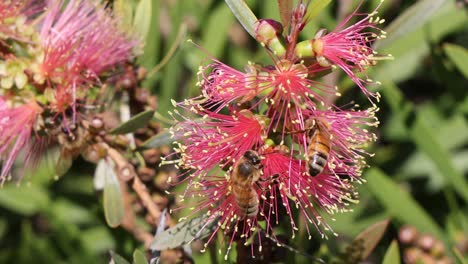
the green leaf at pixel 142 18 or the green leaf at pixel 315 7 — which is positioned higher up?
the green leaf at pixel 142 18

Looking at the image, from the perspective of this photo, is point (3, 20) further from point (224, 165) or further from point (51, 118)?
point (224, 165)

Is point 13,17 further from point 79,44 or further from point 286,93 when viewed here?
point 286,93

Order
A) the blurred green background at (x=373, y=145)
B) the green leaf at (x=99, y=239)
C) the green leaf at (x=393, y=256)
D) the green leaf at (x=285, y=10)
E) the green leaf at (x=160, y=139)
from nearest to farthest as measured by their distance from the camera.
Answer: the green leaf at (x=285, y=10), the green leaf at (x=393, y=256), the green leaf at (x=160, y=139), the blurred green background at (x=373, y=145), the green leaf at (x=99, y=239)

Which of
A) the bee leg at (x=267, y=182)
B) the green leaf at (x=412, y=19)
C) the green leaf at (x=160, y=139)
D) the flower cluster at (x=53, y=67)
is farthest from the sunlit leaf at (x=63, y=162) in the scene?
the green leaf at (x=412, y=19)

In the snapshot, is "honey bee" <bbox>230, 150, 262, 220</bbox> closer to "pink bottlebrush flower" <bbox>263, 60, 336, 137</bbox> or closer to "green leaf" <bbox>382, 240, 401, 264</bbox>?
"pink bottlebrush flower" <bbox>263, 60, 336, 137</bbox>


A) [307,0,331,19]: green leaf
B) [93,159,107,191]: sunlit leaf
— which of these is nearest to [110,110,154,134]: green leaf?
[93,159,107,191]: sunlit leaf

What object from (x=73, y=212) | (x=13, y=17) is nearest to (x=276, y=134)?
(x=13, y=17)

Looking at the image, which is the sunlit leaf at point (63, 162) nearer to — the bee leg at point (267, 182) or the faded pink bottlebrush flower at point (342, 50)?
the bee leg at point (267, 182)
